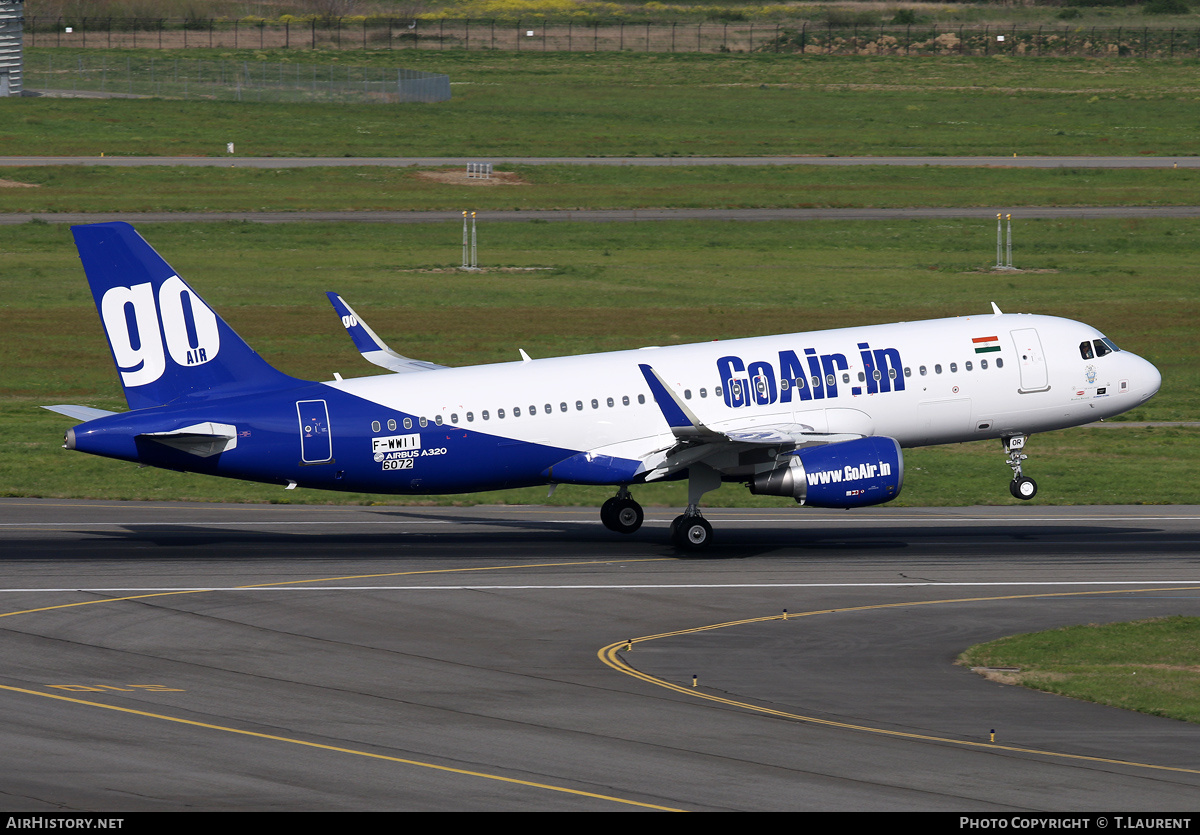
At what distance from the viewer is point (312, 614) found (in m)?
33.1

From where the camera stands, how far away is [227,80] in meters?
162

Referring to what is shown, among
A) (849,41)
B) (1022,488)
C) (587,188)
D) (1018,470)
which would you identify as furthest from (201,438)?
(849,41)

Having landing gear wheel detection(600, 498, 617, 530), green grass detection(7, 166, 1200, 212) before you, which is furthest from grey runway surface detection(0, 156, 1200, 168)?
landing gear wheel detection(600, 498, 617, 530)

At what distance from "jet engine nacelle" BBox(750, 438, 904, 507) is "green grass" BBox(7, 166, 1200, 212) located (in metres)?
71.4

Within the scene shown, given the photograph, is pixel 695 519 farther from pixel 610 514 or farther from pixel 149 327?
pixel 149 327

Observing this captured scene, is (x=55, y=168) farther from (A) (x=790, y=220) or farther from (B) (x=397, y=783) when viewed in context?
(B) (x=397, y=783)

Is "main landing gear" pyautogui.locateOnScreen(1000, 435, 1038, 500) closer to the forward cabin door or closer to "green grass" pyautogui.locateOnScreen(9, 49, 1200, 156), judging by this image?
the forward cabin door

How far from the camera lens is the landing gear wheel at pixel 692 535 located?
130 ft

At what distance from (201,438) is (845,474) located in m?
15.4

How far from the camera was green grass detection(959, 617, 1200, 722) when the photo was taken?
27.2 m

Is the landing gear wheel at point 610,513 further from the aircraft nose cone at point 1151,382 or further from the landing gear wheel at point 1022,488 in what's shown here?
the aircraft nose cone at point 1151,382

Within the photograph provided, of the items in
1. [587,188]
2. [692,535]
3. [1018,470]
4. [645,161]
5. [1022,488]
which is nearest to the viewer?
[692,535]

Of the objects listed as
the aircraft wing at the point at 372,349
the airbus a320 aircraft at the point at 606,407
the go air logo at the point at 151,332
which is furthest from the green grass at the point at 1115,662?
the go air logo at the point at 151,332

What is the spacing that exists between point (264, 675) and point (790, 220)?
7862cm
